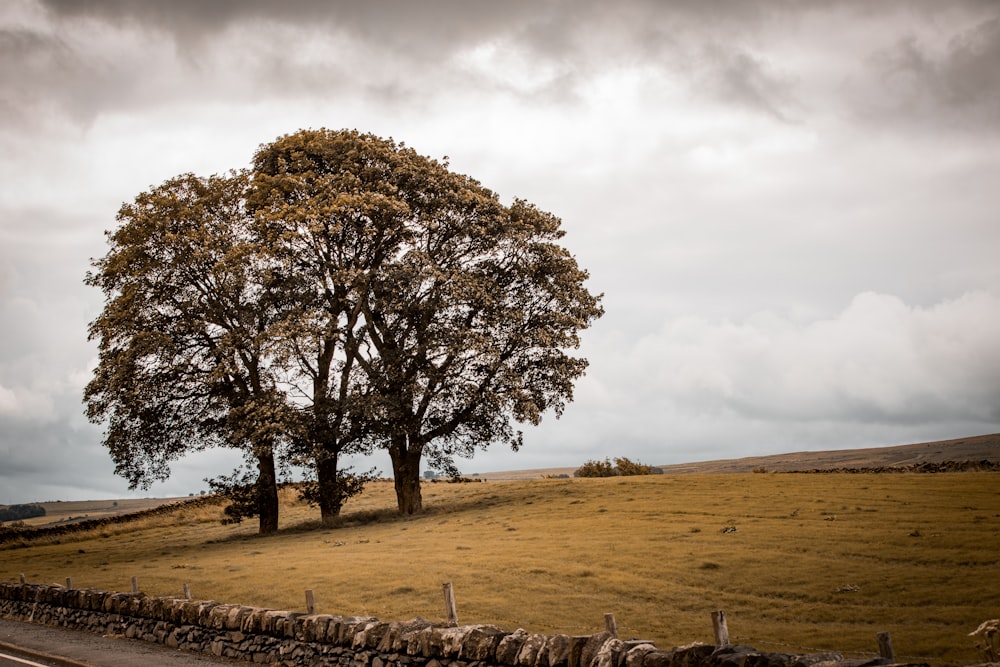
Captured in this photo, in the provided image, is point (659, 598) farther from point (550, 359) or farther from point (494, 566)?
point (550, 359)

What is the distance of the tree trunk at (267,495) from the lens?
4609cm

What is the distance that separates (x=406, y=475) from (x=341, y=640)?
97.6ft

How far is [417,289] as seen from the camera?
143ft

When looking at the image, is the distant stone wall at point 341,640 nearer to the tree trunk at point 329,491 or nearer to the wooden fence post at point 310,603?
the wooden fence post at point 310,603

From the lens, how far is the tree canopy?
4212 cm

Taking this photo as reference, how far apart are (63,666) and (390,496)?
3939 centimetres

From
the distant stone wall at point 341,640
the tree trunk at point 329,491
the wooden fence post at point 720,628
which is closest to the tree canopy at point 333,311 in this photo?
the tree trunk at point 329,491

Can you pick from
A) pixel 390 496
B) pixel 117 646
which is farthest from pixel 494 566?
pixel 390 496

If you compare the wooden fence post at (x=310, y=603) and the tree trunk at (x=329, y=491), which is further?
the tree trunk at (x=329, y=491)

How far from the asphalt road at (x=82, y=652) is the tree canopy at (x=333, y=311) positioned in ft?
51.2

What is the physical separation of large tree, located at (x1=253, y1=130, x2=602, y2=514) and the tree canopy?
11 cm

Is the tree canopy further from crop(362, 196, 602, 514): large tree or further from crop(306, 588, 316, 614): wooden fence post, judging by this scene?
crop(306, 588, 316, 614): wooden fence post

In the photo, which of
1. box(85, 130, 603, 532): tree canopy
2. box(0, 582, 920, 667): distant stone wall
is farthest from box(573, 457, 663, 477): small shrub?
box(0, 582, 920, 667): distant stone wall

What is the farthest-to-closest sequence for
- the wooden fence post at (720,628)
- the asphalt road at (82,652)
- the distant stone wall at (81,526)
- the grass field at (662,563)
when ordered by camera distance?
the distant stone wall at (81,526) < the asphalt road at (82,652) < the grass field at (662,563) < the wooden fence post at (720,628)
